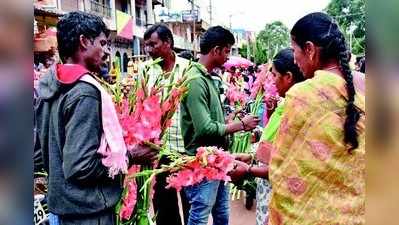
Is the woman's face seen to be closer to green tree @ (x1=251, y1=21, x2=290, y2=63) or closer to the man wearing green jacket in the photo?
green tree @ (x1=251, y1=21, x2=290, y2=63)

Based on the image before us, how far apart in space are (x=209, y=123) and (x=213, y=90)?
0.25m

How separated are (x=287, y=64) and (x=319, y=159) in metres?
1.23

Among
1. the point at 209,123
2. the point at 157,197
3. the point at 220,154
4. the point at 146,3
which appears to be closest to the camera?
the point at 220,154

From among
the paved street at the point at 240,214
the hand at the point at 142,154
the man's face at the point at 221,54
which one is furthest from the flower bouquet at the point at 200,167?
the paved street at the point at 240,214

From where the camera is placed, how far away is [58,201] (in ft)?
5.81

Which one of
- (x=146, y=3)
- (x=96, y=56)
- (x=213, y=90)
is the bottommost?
(x=213, y=90)

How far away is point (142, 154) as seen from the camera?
1.97 metres

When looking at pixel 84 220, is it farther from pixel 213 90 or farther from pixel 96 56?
pixel 213 90

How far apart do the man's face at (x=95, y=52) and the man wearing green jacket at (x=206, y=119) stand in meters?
0.88

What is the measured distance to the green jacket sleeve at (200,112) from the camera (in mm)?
2832

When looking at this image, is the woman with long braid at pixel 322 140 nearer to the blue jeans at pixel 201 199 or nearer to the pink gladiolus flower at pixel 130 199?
the pink gladiolus flower at pixel 130 199

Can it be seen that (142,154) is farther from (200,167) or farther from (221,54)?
(221,54)

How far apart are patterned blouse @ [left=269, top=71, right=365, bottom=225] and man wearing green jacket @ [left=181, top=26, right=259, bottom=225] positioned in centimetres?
127
